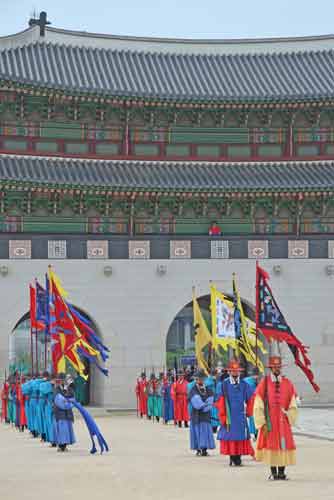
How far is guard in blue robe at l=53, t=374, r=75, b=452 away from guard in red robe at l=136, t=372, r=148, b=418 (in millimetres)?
12359

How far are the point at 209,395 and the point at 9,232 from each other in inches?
653

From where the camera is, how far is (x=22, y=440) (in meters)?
24.7

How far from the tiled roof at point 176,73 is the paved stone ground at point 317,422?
32.5ft

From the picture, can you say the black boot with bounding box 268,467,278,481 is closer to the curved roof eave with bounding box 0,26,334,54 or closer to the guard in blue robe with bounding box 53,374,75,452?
the guard in blue robe with bounding box 53,374,75,452

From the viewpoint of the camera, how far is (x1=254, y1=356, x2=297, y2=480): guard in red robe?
50.9 ft

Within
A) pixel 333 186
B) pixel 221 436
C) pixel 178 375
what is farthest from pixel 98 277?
pixel 221 436

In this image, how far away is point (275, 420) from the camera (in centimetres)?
1584

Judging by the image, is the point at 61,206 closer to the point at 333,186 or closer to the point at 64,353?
the point at 333,186

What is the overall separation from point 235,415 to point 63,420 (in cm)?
458

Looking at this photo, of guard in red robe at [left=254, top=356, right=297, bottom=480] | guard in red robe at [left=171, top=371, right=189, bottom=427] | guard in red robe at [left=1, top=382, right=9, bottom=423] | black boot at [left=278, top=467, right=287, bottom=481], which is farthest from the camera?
guard in red robe at [left=1, top=382, right=9, bottom=423]

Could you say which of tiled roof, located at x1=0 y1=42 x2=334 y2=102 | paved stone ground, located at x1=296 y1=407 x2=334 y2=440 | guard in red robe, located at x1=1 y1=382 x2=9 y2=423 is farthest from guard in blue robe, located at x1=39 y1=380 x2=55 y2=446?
tiled roof, located at x1=0 y1=42 x2=334 y2=102

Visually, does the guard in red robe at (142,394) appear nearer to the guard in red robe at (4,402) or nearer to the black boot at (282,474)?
the guard in red robe at (4,402)

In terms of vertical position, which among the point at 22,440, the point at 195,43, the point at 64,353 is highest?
the point at 195,43

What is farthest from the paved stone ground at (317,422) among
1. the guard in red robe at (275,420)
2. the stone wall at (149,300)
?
the guard in red robe at (275,420)
